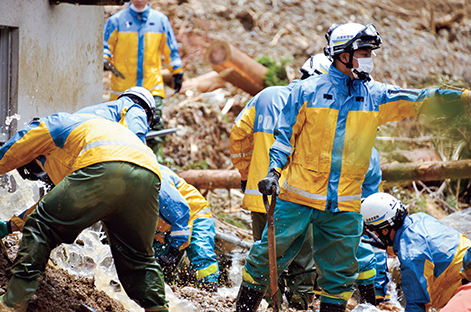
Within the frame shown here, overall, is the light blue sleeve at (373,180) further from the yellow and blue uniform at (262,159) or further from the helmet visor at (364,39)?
the helmet visor at (364,39)

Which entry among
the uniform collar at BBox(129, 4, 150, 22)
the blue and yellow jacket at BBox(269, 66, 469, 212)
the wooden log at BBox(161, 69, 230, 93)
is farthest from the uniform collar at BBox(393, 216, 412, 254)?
the wooden log at BBox(161, 69, 230, 93)

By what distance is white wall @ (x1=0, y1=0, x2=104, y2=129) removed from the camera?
518cm

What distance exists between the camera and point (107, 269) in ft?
15.8

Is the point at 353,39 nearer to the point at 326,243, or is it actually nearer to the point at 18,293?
the point at 326,243

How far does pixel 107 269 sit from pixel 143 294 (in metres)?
1.63

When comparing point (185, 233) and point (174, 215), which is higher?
point (174, 215)

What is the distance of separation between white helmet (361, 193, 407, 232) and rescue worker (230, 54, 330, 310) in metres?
0.74

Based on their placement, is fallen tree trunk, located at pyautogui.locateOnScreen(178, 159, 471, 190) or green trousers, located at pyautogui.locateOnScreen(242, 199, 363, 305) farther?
fallen tree trunk, located at pyautogui.locateOnScreen(178, 159, 471, 190)

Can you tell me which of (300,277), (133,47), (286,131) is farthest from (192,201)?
(133,47)

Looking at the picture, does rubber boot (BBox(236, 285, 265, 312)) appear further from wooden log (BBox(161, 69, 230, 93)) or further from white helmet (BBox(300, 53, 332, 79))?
wooden log (BBox(161, 69, 230, 93))

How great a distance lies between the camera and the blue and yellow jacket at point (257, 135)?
469 centimetres

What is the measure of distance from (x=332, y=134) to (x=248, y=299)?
1.40 meters

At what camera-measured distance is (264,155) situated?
467cm

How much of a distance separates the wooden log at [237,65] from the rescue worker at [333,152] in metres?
5.55
